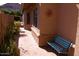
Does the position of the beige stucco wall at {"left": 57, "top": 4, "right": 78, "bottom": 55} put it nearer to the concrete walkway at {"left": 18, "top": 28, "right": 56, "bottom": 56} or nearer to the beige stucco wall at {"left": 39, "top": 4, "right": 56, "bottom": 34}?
the beige stucco wall at {"left": 39, "top": 4, "right": 56, "bottom": 34}

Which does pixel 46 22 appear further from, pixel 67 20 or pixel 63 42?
pixel 63 42

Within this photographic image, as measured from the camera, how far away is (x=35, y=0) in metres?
3.71

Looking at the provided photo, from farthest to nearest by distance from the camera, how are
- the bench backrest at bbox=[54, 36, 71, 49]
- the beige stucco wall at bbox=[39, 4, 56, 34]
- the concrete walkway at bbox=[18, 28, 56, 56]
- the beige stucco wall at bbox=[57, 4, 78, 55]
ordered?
the beige stucco wall at bbox=[39, 4, 56, 34], the concrete walkway at bbox=[18, 28, 56, 56], the bench backrest at bbox=[54, 36, 71, 49], the beige stucco wall at bbox=[57, 4, 78, 55]

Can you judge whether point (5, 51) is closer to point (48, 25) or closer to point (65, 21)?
point (65, 21)

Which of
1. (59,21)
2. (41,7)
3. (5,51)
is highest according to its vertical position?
(41,7)

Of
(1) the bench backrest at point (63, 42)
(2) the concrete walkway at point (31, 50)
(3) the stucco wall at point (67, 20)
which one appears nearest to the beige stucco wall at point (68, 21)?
(3) the stucco wall at point (67, 20)

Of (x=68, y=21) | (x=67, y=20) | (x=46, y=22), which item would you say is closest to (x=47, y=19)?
(x=46, y=22)

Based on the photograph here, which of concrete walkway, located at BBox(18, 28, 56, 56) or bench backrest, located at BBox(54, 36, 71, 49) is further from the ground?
bench backrest, located at BBox(54, 36, 71, 49)

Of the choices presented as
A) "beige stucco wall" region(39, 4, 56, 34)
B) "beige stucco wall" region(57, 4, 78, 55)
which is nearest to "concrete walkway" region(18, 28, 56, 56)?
"beige stucco wall" region(39, 4, 56, 34)

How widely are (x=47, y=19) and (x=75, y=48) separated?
10.1 feet

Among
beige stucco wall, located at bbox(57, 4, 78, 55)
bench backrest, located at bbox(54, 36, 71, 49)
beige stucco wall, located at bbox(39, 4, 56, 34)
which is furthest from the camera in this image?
beige stucco wall, located at bbox(39, 4, 56, 34)

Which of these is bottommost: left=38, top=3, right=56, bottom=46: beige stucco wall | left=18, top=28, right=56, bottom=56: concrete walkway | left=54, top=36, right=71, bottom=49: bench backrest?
left=18, top=28, right=56, bottom=56: concrete walkway

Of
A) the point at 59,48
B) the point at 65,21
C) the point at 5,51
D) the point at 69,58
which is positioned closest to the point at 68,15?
the point at 65,21

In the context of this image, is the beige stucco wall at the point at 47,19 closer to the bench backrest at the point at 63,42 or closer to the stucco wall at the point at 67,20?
the stucco wall at the point at 67,20
